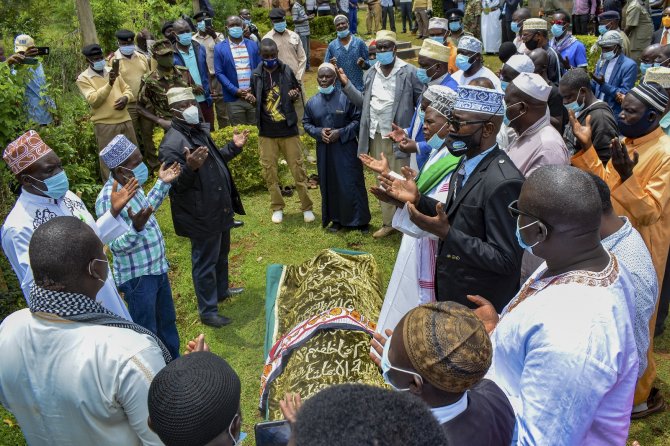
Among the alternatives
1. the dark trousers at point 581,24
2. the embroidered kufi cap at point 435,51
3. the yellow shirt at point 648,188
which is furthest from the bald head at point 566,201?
the dark trousers at point 581,24

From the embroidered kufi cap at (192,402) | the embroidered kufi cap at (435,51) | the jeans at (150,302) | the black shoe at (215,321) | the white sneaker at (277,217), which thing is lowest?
the white sneaker at (277,217)

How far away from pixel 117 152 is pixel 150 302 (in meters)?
1.25

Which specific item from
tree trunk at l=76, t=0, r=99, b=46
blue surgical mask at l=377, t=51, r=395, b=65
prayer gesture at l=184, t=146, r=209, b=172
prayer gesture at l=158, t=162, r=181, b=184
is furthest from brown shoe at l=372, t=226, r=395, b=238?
tree trunk at l=76, t=0, r=99, b=46

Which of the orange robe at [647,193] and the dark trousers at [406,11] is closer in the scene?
the orange robe at [647,193]

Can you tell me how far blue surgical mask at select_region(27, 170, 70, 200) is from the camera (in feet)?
13.0

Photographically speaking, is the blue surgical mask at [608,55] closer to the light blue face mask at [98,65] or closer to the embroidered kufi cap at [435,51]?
the embroidered kufi cap at [435,51]

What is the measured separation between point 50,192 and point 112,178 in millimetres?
707

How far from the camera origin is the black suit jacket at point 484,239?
11.5 feet

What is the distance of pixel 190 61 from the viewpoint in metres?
10.2

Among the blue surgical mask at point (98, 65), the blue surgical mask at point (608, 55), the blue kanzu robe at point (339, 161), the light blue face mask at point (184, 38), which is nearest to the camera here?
the blue kanzu robe at point (339, 161)

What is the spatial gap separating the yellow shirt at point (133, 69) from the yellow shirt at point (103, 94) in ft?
1.16

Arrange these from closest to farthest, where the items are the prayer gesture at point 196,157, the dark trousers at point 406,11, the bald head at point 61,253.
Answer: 1. the bald head at point 61,253
2. the prayer gesture at point 196,157
3. the dark trousers at point 406,11

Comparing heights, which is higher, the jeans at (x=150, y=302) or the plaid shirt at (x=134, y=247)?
the plaid shirt at (x=134, y=247)

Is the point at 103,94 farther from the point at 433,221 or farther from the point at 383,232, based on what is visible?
the point at 433,221
